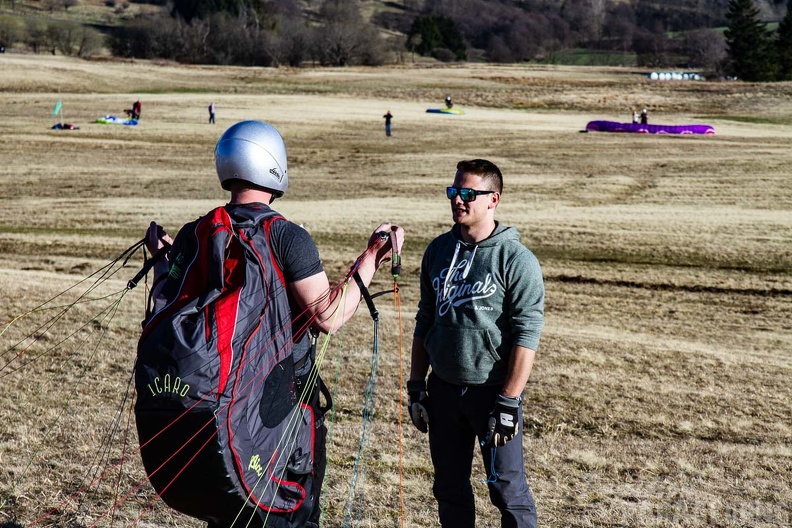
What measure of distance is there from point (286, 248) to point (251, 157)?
42 cm

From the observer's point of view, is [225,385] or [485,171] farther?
[485,171]

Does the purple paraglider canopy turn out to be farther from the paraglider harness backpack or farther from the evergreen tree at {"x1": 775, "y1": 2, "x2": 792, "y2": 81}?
the evergreen tree at {"x1": 775, "y1": 2, "x2": 792, "y2": 81}

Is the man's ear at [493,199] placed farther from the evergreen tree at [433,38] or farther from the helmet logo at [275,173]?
the evergreen tree at [433,38]

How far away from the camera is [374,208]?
828 inches

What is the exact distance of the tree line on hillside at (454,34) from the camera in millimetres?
84500

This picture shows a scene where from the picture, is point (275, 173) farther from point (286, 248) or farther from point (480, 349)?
point (480, 349)

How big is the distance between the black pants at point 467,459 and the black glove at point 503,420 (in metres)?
0.09

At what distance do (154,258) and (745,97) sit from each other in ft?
196

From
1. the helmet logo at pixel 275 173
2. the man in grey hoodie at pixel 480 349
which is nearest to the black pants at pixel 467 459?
the man in grey hoodie at pixel 480 349

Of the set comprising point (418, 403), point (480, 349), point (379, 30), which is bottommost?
point (418, 403)

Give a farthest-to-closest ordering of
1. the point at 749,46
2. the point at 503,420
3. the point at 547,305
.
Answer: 1. the point at 749,46
2. the point at 547,305
3. the point at 503,420

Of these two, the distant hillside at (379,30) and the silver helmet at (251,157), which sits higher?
the distant hillside at (379,30)

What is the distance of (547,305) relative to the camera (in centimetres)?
1264

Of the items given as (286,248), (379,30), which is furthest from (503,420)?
(379,30)
